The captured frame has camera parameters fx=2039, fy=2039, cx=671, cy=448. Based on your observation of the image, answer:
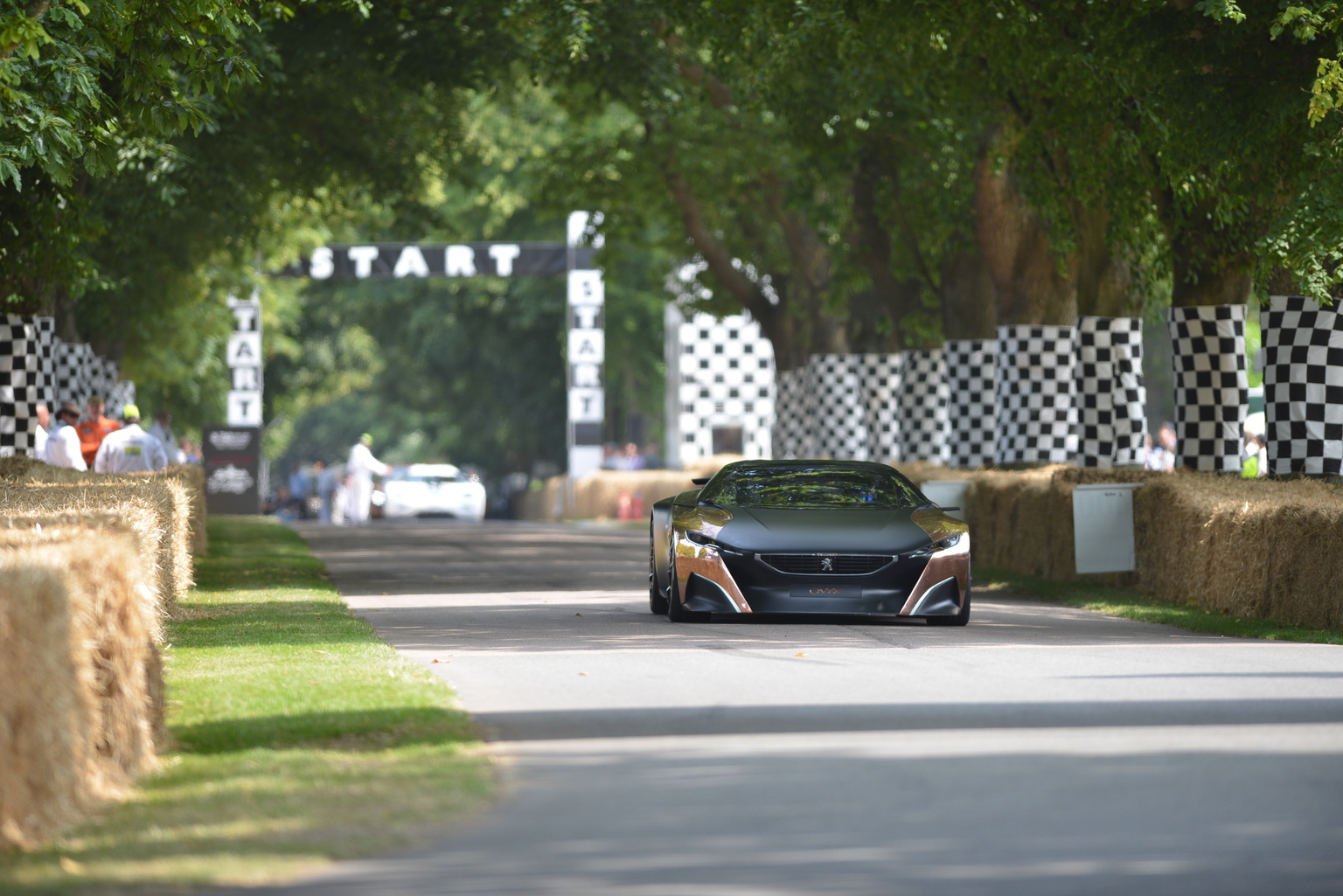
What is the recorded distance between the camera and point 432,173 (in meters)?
33.3

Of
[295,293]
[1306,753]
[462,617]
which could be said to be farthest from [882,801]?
[295,293]

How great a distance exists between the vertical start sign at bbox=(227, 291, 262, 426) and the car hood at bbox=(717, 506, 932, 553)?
32.4 metres

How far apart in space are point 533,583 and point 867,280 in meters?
17.4

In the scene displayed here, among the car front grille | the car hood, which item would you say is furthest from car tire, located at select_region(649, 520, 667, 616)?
the car front grille

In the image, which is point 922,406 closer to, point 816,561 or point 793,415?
point 793,415

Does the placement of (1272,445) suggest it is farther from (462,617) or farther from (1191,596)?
(462,617)

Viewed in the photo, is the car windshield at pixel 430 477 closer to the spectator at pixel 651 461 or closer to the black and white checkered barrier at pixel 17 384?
the spectator at pixel 651 461

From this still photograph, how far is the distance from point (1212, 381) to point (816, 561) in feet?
25.5

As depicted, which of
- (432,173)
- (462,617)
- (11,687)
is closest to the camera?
(11,687)

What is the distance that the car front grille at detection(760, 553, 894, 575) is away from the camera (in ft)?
48.2

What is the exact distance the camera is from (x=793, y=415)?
141ft

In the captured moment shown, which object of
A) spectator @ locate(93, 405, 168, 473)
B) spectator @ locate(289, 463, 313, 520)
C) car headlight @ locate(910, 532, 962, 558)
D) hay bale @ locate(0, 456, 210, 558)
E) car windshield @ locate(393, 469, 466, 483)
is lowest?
spectator @ locate(289, 463, 313, 520)

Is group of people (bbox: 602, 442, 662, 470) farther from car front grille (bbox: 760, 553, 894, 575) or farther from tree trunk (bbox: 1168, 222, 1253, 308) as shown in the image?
car front grille (bbox: 760, 553, 894, 575)

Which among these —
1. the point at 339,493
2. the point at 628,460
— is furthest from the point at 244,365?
the point at 628,460
